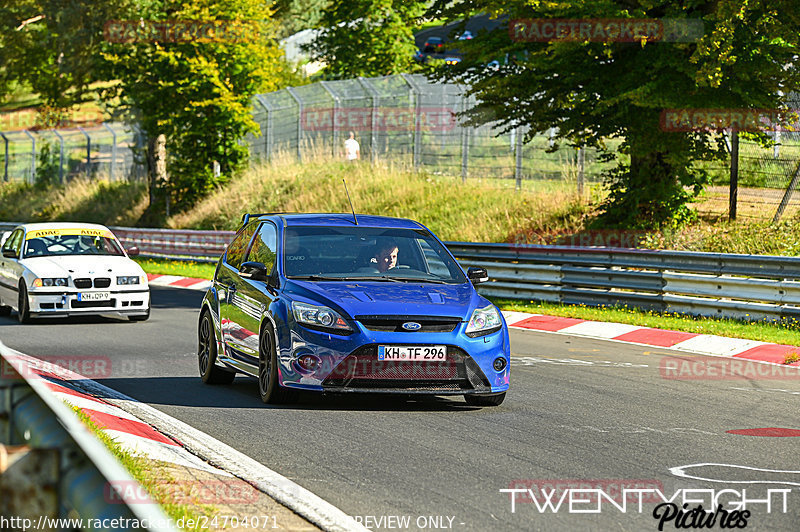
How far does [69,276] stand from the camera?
1694cm

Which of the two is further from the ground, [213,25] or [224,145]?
[213,25]

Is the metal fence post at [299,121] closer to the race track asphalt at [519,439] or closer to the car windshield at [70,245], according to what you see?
the car windshield at [70,245]

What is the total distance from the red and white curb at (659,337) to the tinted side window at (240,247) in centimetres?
608

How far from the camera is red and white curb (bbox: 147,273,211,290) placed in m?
26.6

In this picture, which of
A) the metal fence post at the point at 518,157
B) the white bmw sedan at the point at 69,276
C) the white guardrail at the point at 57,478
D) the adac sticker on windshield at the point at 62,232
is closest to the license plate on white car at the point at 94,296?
the white bmw sedan at the point at 69,276

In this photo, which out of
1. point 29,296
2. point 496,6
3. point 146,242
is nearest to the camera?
point 29,296

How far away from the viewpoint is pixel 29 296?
1688cm

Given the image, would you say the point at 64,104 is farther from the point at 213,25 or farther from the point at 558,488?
the point at 558,488

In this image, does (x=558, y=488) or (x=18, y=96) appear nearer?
(x=558, y=488)

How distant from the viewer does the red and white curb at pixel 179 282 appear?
26.6 m

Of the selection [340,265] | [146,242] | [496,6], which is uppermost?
[496,6]

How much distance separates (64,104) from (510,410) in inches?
1686

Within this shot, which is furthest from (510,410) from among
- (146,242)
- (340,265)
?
(146,242)

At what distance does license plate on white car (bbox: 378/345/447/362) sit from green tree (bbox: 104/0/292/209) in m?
30.6
